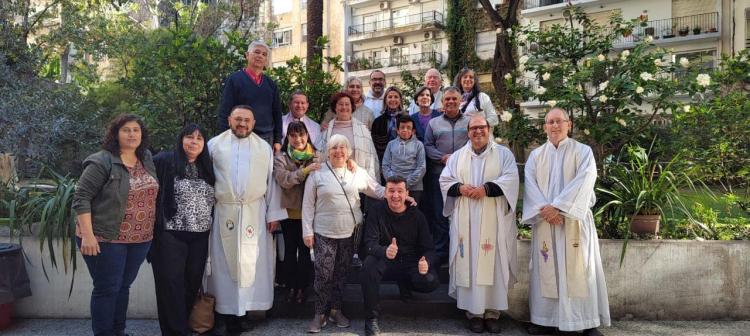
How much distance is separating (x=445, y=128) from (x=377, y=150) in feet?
2.55

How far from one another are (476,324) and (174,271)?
260 cm

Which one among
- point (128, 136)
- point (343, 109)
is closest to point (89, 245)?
point (128, 136)

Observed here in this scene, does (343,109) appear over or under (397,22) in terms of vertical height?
under

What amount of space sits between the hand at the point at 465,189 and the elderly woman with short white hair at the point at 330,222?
36.6 inches

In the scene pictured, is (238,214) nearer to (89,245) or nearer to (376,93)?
(89,245)

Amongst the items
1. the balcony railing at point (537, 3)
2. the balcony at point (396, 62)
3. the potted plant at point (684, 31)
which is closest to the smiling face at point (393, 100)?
the potted plant at point (684, 31)

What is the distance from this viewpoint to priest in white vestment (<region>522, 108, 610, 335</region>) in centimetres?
436

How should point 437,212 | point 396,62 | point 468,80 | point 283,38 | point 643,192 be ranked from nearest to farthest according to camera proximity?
point 643,192
point 437,212
point 468,80
point 396,62
point 283,38

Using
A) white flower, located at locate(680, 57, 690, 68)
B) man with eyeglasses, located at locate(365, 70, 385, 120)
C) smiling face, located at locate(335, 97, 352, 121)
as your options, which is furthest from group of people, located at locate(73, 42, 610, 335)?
white flower, located at locate(680, 57, 690, 68)

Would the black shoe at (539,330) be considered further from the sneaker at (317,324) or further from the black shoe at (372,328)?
the sneaker at (317,324)

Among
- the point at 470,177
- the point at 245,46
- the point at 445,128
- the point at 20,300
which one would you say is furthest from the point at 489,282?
the point at 20,300

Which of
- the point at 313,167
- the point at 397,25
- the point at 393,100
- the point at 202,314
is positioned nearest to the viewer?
the point at 202,314

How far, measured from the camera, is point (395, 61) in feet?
103

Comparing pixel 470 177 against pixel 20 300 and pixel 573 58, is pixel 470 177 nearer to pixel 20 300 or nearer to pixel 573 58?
pixel 573 58
